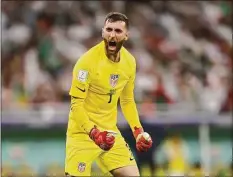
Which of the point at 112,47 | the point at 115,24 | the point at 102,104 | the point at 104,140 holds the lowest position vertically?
the point at 104,140

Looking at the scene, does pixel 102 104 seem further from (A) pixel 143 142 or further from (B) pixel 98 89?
(A) pixel 143 142

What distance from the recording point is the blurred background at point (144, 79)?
15.1m

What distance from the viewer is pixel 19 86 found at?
15.8 m

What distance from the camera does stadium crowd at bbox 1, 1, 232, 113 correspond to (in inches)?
640

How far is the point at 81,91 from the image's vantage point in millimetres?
7898

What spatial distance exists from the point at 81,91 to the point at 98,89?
29cm

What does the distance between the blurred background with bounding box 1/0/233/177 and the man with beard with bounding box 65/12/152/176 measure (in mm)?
5074

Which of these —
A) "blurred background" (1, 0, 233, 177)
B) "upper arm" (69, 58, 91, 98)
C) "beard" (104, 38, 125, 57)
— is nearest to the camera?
"upper arm" (69, 58, 91, 98)

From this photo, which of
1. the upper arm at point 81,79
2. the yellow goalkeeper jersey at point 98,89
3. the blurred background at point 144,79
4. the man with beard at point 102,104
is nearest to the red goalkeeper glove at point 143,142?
the man with beard at point 102,104

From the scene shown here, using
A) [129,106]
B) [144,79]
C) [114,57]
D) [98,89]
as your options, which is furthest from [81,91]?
[144,79]

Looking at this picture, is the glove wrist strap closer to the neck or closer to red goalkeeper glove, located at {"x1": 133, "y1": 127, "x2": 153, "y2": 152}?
red goalkeeper glove, located at {"x1": 133, "y1": 127, "x2": 153, "y2": 152}

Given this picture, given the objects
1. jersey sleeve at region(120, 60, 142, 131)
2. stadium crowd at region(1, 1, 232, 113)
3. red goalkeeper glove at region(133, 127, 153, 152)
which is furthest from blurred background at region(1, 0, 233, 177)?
red goalkeeper glove at region(133, 127, 153, 152)

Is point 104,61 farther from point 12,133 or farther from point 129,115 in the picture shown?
point 12,133

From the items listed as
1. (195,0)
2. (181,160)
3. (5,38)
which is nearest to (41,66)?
(5,38)
